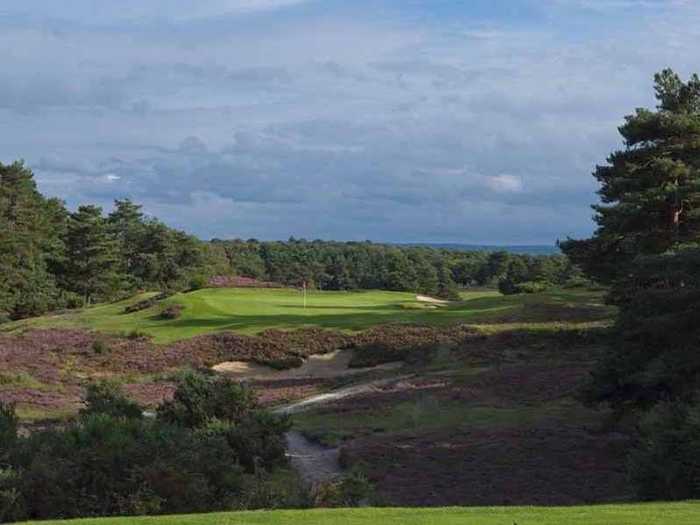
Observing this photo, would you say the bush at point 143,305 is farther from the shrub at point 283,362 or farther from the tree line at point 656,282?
the tree line at point 656,282

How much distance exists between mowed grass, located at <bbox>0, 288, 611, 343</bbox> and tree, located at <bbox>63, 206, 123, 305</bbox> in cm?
2391

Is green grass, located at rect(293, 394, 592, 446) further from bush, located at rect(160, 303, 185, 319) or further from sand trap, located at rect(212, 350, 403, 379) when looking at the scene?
bush, located at rect(160, 303, 185, 319)

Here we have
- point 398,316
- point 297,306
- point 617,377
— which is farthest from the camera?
point 297,306

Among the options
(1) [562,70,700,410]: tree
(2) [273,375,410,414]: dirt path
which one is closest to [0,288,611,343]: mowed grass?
(1) [562,70,700,410]: tree

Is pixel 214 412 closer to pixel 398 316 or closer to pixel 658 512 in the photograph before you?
pixel 658 512

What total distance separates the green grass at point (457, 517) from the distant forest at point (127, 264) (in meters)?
47.5

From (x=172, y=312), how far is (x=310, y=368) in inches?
418

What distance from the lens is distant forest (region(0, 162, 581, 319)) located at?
2778 inches

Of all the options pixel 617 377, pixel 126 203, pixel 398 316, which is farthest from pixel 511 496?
pixel 126 203

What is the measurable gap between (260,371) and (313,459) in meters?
17.4

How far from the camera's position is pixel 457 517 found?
10.4 meters

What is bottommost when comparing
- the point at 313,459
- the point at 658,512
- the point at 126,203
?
the point at 313,459

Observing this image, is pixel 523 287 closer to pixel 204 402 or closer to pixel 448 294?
pixel 448 294

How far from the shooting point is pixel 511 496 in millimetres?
16094
